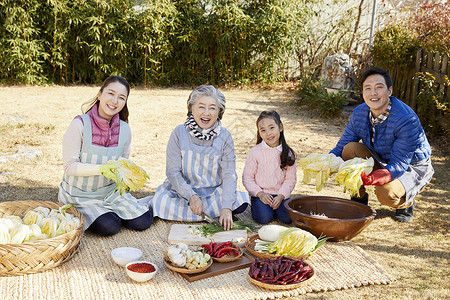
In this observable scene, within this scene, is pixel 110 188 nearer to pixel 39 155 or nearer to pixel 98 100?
pixel 98 100

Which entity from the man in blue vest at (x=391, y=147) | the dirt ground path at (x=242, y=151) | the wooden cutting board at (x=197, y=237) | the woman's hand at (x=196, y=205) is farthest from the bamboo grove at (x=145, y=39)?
the wooden cutting board at (x=197, y=237)

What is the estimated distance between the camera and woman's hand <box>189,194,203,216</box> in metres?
3.84

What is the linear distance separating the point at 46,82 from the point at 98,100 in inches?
301

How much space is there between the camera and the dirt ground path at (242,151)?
348cm

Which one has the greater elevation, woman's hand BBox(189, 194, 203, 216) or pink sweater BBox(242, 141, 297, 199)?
pink sweater BBox(242, 141, 297, 199)

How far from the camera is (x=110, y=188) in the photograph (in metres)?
4.04

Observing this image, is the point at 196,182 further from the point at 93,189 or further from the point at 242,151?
the point at 242,151

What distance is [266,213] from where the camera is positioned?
421cm

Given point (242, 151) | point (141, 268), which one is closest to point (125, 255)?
point (141, 268)

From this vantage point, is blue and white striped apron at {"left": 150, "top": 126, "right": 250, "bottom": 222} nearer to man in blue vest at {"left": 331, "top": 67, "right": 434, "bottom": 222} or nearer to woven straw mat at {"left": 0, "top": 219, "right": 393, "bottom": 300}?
woven straw mat at {"left": 0, "top": 219, "right": 393, "bottom": 300}

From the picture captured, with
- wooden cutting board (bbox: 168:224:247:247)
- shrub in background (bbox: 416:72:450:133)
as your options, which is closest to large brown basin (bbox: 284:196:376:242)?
wooden cutting board (bbox: 168:224:247:247)

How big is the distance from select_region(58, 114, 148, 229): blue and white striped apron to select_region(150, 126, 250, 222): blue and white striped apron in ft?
0.82

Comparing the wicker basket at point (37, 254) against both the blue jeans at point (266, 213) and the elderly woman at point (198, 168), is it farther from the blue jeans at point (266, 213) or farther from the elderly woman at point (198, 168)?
the blue jeans at point (266, 213)

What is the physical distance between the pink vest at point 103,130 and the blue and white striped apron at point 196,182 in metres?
0.57
